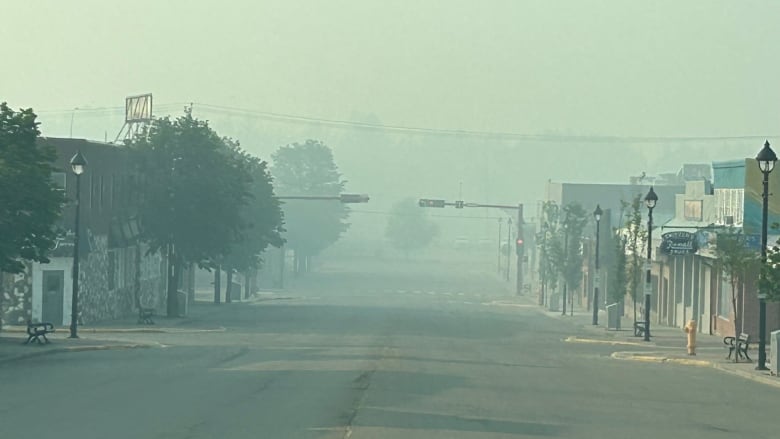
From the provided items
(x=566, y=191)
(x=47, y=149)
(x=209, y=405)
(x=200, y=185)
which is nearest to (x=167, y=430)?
(x=209, y=405)

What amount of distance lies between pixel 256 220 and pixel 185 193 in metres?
21.8

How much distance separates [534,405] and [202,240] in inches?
1614

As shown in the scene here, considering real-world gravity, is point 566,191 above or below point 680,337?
above

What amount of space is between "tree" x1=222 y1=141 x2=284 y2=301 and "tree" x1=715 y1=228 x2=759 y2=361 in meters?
39.8

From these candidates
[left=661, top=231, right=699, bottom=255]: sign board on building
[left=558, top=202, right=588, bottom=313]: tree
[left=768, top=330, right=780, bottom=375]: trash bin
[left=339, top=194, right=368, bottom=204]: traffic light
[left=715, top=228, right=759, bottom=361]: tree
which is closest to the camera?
[left=768, top=330, right=780, bottom=375]: trash bin

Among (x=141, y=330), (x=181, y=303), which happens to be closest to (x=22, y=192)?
(x=141, y=330)

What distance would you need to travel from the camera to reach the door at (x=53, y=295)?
2074 inches

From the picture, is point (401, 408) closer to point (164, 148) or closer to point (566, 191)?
point (164, 148)

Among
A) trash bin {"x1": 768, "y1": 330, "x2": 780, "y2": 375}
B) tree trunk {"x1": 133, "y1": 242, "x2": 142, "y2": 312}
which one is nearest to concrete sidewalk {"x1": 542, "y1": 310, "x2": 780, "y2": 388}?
trash bin {"x1": 768, "y1": 330, "x2": 780, "y2": 375}

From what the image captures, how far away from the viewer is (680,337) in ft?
180

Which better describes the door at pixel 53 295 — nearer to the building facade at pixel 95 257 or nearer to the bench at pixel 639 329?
A: the building facade at pixel 95 257

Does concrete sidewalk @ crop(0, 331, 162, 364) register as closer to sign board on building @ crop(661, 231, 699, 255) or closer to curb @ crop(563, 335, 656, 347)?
curb @ crop(563, 335, 656, 347)

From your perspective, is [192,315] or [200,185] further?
[192,315]

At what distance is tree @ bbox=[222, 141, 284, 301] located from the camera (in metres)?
82.3
